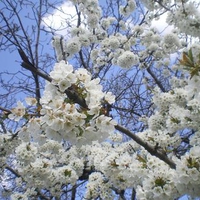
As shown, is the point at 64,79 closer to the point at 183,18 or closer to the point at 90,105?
the point at 90,105

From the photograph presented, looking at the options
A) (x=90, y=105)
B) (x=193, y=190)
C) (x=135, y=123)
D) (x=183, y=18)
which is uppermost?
(x=135, y=123)

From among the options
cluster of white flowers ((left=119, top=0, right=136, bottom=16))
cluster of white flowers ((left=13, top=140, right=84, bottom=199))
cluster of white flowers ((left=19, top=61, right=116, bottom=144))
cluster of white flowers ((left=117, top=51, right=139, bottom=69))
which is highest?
cluster of white flowers ((left=119, top=0, right=136, bottom=16))

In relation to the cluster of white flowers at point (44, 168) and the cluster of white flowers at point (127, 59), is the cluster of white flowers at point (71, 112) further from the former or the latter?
the cluster of white flowers at point (127, 59)

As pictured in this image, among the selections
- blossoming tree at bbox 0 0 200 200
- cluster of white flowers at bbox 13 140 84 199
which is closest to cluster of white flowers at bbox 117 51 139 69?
blossoming tree at bbox 0 0 200 200

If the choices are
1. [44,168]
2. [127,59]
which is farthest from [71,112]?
[127,59]

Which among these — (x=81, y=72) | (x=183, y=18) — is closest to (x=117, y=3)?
(x=183, y=18)

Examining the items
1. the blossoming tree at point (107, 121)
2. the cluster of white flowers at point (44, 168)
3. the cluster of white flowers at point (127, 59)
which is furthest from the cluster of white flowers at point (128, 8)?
the cluster of white flowers at point (44, 168)

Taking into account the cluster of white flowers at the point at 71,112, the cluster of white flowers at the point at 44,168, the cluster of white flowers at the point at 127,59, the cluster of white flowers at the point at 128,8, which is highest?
the cluster of white flowers at the point at 128,8

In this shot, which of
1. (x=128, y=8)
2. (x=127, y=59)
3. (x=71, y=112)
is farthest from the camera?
(x=128, y=8)

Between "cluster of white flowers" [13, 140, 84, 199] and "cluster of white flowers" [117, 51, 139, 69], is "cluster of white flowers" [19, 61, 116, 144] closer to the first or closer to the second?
"cluster of white flowers" [13, 140, 84, 199]

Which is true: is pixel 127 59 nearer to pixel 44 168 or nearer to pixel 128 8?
pixel 128 8

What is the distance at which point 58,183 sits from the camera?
18.1 feet

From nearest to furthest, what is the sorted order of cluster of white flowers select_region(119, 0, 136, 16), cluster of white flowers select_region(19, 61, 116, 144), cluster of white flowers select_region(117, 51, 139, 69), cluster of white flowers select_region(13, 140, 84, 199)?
cluster of white flowers select_region(19, 61, 116, 144), cluster of white flowers select_region(13, 140, 84, 199), cluster of white flowers select_region(117, 51, 139, 69), cluster of white flowers select_region(119, 0, 136, 16)

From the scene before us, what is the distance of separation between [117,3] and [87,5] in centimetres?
202
